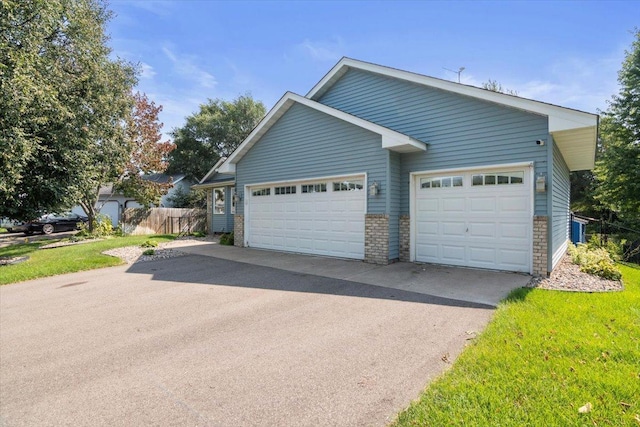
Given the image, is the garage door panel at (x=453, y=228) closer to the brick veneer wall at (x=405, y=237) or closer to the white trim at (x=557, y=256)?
the brick veneer wall at (x=405, y=237)

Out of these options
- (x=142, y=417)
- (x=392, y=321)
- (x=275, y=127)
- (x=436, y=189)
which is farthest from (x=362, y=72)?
(x=142, y=417)

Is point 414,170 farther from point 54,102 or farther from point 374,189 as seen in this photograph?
point 54,102

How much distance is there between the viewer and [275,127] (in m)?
11.4

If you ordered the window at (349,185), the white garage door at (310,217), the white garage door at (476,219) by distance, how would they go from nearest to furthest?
the white garage door at (476,219)
the window at (349,185)
the white garage door at (310,217)

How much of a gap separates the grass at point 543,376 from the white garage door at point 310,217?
5312mm

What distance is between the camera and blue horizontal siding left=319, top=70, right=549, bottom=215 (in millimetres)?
7359

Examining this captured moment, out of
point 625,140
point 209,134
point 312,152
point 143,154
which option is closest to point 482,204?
point 312,152

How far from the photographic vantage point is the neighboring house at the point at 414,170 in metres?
7.34

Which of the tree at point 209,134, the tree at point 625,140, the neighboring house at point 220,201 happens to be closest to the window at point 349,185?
the neighboring house at point 220,201

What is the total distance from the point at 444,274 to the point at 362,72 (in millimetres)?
7150

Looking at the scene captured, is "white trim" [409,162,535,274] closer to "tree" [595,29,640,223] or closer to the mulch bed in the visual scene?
the mulch bed

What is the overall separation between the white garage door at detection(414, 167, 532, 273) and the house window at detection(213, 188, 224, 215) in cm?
1240

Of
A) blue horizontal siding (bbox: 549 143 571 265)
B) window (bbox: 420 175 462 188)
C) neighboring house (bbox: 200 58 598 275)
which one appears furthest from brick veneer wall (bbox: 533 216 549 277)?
window (bbox: 420 175 462 188)

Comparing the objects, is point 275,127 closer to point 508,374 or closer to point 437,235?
point 437,235
